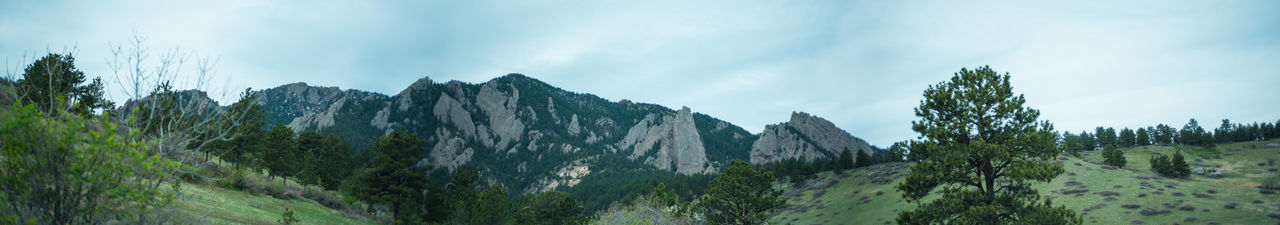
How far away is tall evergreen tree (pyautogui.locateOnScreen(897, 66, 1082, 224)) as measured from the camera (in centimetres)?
2116

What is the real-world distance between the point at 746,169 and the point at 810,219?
34.2 m

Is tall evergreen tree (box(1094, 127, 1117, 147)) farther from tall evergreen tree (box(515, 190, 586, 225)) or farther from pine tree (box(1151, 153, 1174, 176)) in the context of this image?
tall evergreen tree (box(515, 190, 586, 225))

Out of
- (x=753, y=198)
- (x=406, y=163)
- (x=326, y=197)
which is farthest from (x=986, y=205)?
(x=326, y=197)

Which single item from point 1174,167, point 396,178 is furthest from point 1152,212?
point 396,178

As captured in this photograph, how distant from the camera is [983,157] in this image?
72.0 ft

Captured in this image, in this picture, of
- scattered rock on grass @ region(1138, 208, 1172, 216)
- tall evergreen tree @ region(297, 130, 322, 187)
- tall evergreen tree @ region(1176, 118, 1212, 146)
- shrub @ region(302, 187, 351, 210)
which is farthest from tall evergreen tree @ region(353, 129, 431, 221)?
tall evergreen tree @ region(1176, 118, 1212, 146)

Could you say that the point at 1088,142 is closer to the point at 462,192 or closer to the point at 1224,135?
the point at 1224,135

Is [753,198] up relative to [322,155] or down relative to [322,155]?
down

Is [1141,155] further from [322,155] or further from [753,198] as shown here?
[322,155]

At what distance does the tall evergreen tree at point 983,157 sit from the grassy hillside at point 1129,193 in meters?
38.2

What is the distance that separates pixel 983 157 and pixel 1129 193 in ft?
178

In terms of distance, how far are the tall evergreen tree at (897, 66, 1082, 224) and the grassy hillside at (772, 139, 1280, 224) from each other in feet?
125

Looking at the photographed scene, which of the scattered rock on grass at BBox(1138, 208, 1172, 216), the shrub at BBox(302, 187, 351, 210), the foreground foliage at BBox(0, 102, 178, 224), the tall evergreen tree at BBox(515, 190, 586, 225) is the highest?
the foreground foliage at BBox(0, 102, 178, 224)

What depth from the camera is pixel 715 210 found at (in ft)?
171
